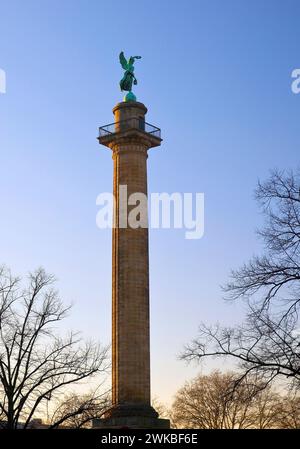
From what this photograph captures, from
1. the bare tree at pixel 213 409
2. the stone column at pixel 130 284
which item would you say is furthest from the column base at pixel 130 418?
the bare tree at pixel 213 409

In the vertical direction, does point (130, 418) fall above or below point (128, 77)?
below

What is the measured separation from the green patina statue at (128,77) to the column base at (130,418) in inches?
930

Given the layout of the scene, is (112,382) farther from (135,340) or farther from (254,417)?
(254,417)

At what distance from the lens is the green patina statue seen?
58062mm

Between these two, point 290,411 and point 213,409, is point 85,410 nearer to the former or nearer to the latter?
point 290,411

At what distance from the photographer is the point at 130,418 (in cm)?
4850

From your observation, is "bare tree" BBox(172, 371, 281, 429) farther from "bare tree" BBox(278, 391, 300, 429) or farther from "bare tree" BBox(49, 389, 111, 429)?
"bare tree" BBox(49, 389, 111, 429)

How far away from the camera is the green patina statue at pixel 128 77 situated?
5806 centimetres

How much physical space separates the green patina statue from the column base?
2362cm

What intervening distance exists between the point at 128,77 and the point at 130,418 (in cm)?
2624
